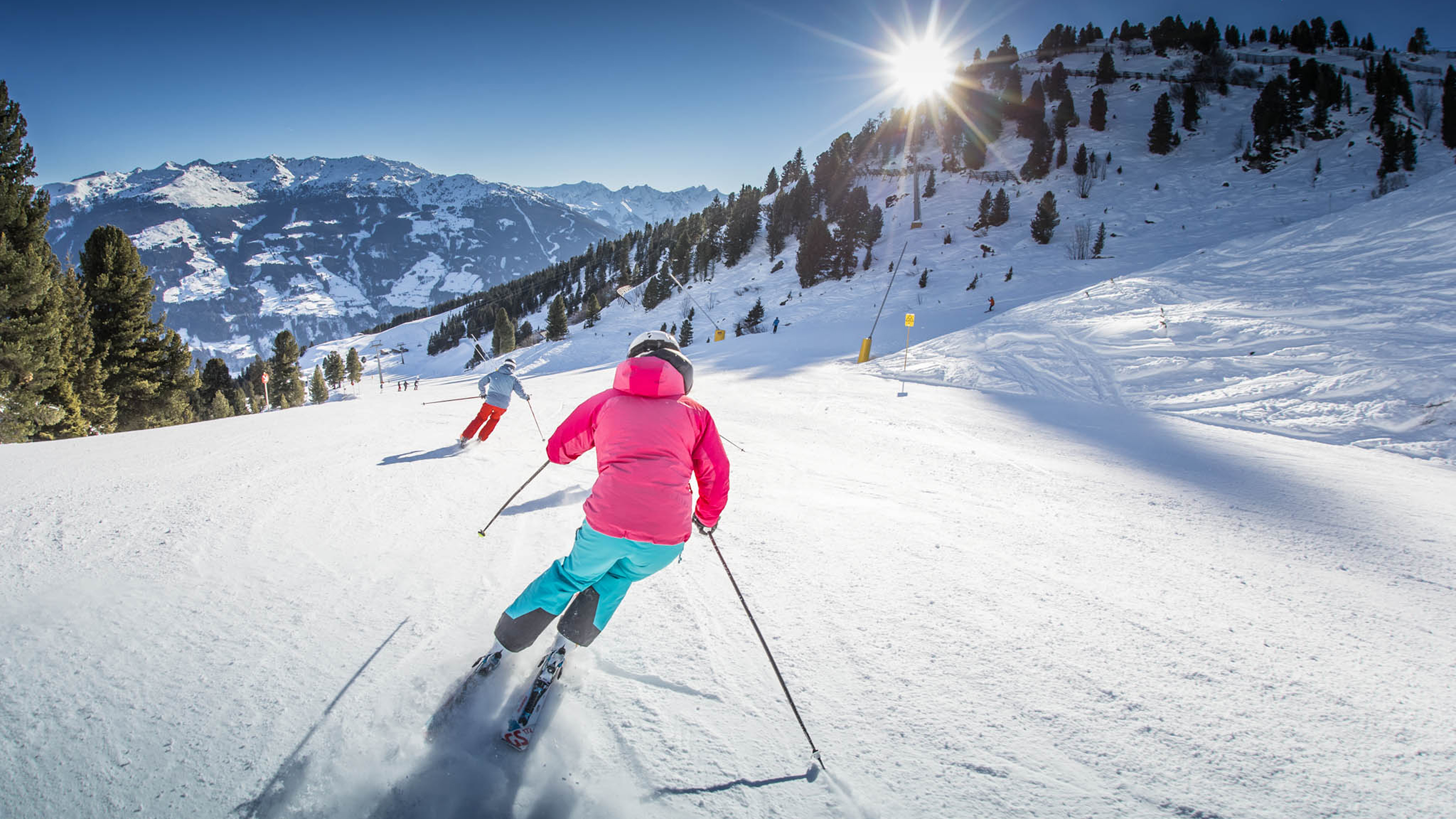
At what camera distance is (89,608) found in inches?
110

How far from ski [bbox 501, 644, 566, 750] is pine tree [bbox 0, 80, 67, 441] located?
18.5 m

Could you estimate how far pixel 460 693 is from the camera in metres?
2.42

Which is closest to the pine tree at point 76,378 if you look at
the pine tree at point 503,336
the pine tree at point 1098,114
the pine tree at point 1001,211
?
the pine tree at point 503,336

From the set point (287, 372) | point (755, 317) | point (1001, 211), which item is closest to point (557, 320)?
point (287, 372)

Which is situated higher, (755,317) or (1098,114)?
(1098,114)

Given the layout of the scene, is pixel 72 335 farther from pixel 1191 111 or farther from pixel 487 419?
pixel 1191 111

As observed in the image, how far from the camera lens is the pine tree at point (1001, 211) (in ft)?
128

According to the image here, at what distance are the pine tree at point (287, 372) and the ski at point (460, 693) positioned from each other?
62.8 meters

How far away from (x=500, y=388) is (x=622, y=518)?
5.62 metres

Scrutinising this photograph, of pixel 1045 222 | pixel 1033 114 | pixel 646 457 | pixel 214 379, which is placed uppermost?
pixel 1033 114

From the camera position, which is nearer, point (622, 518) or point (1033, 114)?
point (622, 518)

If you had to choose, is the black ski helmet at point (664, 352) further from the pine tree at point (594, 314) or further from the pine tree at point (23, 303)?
the pine tree at point (594, 314)

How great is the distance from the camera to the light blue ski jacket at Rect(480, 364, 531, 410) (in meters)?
7.32

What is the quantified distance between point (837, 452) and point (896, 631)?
4009 mm
